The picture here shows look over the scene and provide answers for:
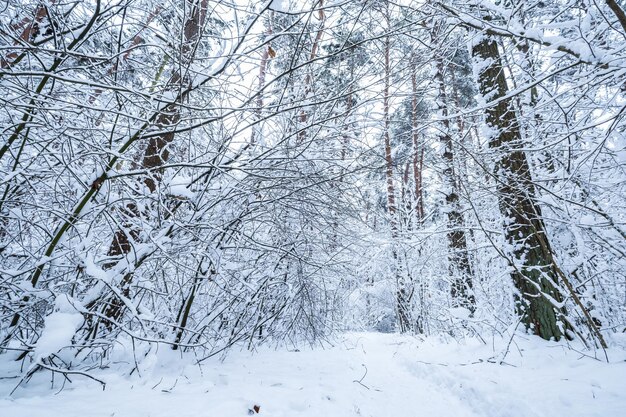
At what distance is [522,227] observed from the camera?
377 cm

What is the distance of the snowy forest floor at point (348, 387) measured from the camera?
73.5 inches

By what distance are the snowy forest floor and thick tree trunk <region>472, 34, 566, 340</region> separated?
0.32 m

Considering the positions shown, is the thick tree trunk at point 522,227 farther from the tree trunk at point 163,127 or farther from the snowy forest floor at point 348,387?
the tree trunk at point 163,127

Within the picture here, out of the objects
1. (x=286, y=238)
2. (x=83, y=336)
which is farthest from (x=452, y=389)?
(x=83, y=336)

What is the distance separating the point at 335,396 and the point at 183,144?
266 centimetres

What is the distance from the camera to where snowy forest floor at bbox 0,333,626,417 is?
6.13 ft

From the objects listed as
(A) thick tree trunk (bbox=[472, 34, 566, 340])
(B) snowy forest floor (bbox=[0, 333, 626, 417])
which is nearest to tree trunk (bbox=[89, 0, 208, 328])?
(B) snowy forest floor (bbox=[0, 333, 626, 417])

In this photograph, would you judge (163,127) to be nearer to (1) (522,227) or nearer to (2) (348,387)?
(2) (348,387)

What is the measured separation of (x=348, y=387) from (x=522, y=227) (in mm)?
2760

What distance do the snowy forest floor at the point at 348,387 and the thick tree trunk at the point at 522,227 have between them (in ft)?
1.04

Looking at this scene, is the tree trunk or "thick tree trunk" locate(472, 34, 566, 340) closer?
the tree trunk

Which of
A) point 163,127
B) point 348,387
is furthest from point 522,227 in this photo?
point 163,127

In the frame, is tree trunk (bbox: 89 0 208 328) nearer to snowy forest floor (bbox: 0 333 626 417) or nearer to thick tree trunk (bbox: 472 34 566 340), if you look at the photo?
snowy forest floor (bbox: 0 333 626 417)

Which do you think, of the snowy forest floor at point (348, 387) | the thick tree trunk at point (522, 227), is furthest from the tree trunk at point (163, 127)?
the thick tree trunk at point (522, 227)
